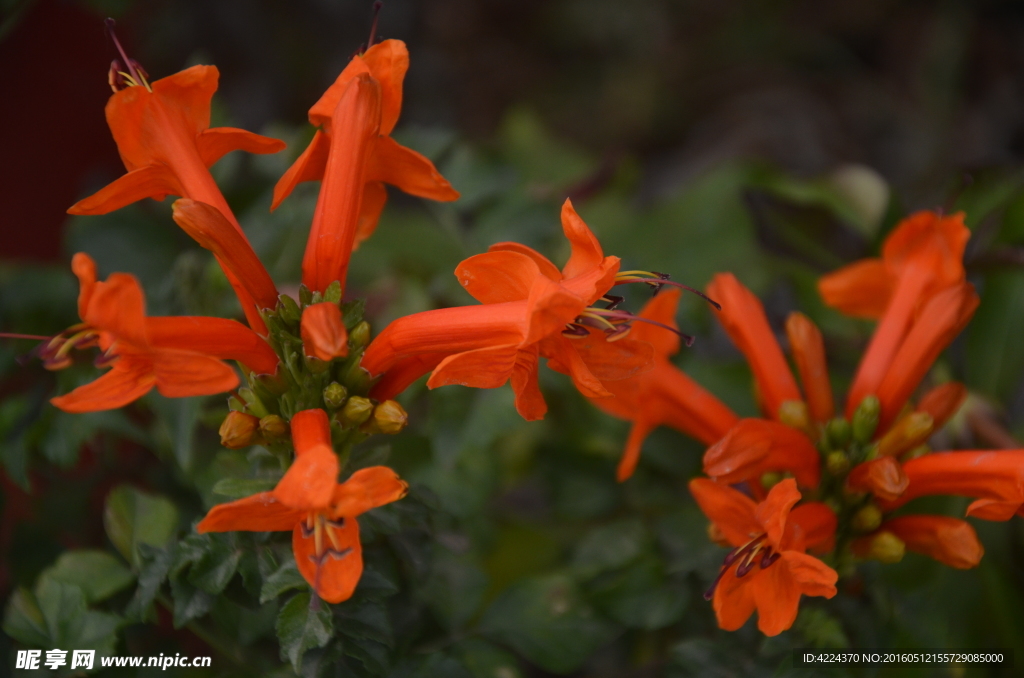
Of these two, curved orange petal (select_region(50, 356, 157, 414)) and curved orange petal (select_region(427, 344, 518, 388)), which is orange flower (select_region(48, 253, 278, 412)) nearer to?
curved orange petal (select_region(50, 356, 157, 414))

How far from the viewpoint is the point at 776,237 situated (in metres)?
2.05

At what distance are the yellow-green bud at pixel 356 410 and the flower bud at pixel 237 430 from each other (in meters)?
0.11

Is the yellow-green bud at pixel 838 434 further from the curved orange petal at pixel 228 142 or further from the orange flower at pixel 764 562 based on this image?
the curved orange petal at pixel 228 142

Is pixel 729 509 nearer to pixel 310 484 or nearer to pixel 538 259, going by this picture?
pixel 538 259

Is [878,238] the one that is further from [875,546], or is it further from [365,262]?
[365,262]

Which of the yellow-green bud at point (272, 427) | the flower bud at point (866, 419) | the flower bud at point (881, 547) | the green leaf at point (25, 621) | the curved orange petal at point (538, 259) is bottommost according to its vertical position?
the green leaf at point (25, 621)

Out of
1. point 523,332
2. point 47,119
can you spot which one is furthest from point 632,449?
point 47,119

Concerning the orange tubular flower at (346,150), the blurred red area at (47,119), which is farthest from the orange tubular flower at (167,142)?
the blurred red area at (47,119)

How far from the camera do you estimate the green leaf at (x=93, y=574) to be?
1116 mm

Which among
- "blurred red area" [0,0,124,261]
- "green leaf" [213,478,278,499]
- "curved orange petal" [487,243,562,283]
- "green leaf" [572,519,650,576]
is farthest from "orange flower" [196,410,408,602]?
"blurred red area" [0,0,124,261]

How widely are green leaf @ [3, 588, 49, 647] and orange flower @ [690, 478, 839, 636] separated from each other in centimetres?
97

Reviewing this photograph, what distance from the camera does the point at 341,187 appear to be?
103 cm

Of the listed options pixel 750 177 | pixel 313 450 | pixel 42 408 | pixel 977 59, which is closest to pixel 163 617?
pixel 42 408

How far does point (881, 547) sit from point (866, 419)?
0.21 metres
